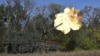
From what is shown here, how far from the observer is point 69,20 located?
32.0ft

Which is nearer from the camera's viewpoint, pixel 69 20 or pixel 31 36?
pixel 69 20

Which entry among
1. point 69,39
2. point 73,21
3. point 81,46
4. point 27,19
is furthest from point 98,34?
point 73,21

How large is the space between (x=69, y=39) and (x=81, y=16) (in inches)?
937

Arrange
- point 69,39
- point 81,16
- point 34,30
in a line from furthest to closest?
point 34,30 < point 69,39 < point 81,16

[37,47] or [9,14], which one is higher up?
[9,14]

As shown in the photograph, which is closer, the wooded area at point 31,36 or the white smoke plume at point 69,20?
the white smoke plume at point 69,20

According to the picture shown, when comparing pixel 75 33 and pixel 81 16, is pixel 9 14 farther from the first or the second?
pixel 81 16

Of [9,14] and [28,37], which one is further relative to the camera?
[28,37]

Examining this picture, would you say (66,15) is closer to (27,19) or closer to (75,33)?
(27,19)

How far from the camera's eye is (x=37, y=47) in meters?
43.8

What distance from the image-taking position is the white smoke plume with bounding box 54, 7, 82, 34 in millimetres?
9492

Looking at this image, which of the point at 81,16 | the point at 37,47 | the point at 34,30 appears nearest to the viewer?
the point at 81,16

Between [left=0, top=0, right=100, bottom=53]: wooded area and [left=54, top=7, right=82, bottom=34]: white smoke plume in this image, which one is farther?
[left=0, top=0, right=100, bottom=53]: wooded area

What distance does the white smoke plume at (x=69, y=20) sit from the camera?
949 centimetres
